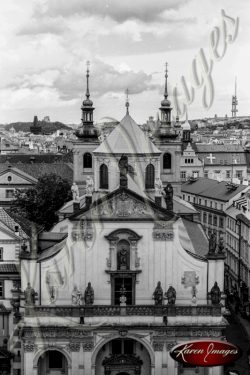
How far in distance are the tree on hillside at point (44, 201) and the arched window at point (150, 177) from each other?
81.9ft

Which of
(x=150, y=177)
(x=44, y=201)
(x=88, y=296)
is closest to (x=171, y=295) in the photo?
(x=88, y=296)

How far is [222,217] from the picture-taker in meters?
97.6

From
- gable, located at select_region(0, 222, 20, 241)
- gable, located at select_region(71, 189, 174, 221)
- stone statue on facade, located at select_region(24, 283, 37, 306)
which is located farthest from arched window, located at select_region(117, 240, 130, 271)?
A: gable, located at select_region(0, 222, 20, 241)

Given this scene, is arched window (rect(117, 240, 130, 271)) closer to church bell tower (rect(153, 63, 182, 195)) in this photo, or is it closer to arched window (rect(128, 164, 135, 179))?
arched window (rect(128, 164, 135, 179))

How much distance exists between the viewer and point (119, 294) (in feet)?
179

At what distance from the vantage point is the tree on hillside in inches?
3772

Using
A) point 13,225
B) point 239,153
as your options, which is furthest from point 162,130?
point 239,153

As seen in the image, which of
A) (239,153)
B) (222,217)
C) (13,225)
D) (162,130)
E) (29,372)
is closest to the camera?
(29,372)

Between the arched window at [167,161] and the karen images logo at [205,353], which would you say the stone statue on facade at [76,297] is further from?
the arched window at [167,161]

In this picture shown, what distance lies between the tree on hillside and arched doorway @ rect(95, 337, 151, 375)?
4067 centimetres

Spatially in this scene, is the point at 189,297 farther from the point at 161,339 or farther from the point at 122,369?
the point at 122,369

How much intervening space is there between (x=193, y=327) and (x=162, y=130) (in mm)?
41462

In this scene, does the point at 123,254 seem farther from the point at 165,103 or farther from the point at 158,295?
the point at 165,103

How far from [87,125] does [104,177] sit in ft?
86.0
